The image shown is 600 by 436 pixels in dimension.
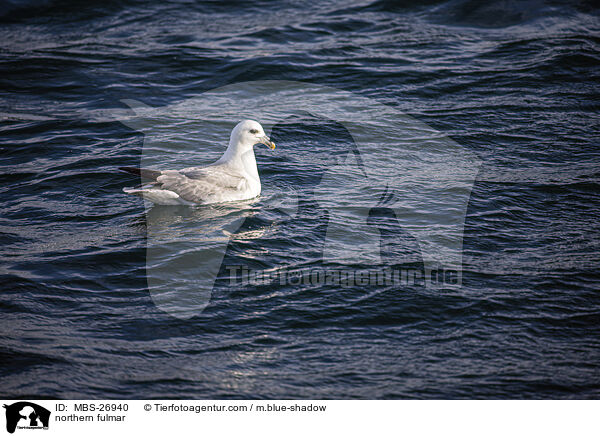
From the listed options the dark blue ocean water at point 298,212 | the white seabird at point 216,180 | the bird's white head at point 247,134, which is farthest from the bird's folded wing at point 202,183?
the bird's white head at point 247,134

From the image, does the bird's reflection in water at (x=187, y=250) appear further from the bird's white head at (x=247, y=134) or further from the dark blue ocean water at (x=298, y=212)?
the bird's white head at (x=247, y=134)

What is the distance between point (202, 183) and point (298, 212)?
1273 millimetres

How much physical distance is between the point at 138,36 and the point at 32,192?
6.85 meters

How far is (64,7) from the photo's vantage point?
622 inches

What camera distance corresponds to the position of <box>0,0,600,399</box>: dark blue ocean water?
5637mm

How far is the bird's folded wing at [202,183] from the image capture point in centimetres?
839

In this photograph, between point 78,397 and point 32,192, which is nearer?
point 78,397

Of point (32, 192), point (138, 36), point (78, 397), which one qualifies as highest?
point (138, 36)

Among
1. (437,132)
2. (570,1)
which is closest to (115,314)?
(437,132)

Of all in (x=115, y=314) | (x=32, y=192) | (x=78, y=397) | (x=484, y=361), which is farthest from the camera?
(x=32, y=192)

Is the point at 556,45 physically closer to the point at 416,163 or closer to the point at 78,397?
the point at 416,163
